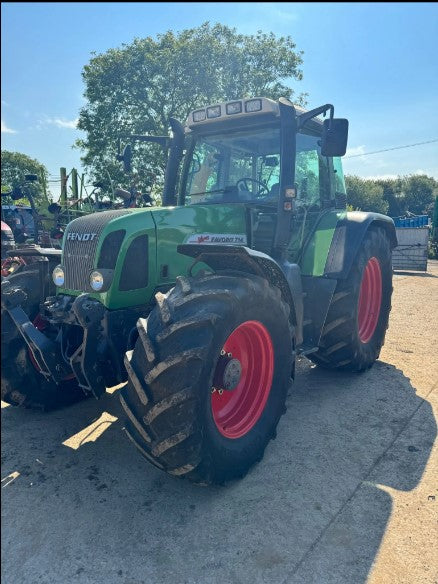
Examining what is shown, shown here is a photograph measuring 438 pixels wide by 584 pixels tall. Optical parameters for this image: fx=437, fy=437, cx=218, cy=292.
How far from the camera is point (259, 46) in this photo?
1917 cm

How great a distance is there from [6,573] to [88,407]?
1648mm

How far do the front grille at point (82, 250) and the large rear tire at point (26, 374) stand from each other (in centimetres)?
47

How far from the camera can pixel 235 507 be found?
2350 millimetres

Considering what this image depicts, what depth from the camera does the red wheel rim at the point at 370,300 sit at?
454 cm

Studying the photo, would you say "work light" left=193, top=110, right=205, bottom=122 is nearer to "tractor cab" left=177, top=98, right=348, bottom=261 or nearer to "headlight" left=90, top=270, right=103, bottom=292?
"tractor cab" left=177, top=98, right=348, bottom=261

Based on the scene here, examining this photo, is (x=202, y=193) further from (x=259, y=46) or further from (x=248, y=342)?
(x=259, y=46)

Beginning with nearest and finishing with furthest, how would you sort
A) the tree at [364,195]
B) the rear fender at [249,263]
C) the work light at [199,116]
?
the rear fender at [249,263], the work light at [199,116], the tree at [364,195]

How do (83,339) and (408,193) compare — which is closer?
(83,339)

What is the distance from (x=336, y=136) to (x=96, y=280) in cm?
199

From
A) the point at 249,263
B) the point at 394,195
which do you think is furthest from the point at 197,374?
the point at 394,195

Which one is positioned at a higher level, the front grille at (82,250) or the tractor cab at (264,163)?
the tractor cab at (264,163)

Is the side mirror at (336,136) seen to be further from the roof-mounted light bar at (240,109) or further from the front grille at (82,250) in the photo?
the front grille at (82,250)

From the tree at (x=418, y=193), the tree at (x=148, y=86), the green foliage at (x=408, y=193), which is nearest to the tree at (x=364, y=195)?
the green foliage at (x=408, y=193)

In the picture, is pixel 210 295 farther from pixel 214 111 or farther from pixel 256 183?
pixel 214 111
